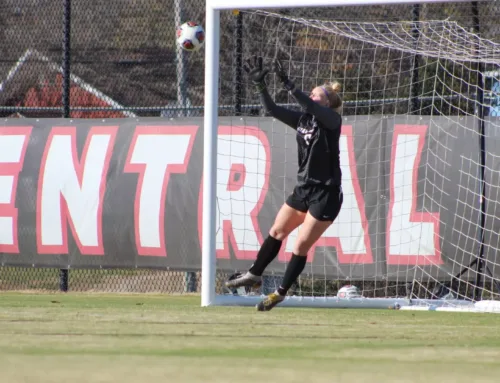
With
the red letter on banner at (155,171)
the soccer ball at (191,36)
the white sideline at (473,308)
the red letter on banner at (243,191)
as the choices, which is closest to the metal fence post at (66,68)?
the red letter on banner at (155,171)

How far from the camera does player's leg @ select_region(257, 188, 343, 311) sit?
9.65m

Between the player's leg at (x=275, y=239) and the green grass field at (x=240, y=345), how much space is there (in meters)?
0.28

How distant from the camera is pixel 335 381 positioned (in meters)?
5.06

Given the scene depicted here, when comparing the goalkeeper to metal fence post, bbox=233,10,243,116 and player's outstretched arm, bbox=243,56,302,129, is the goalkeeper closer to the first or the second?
player's outstretched arm, bbox=243,56,302,129

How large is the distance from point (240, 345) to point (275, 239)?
328 cm

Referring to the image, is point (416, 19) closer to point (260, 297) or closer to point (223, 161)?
point (223, 161)

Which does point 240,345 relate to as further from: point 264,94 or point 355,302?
point 355,302

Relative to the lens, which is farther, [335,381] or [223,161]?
[223,161]

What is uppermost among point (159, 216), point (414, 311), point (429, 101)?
point (429, 101)

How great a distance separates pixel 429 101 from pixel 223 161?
247 centimetres

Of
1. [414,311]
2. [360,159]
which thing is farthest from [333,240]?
[414,311]

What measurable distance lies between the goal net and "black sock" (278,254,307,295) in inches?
54.3

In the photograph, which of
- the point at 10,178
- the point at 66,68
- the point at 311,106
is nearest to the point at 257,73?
the point at 311,106

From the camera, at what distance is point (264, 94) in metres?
9.79
